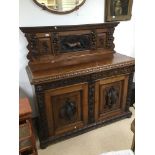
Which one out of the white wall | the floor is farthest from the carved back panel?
the floor

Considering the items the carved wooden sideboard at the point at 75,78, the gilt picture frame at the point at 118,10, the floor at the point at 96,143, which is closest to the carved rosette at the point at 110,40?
the carved wooden sideboard at the point at 75,78

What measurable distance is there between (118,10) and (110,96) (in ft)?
3.44

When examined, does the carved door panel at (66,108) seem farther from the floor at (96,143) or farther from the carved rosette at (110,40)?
the carved rosette at (110,40)

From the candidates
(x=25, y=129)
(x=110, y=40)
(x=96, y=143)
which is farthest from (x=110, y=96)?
(x=25, y=129)

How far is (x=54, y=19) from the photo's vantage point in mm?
1767

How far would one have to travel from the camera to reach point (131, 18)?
2.22 m

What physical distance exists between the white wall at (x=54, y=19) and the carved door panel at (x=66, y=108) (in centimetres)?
43

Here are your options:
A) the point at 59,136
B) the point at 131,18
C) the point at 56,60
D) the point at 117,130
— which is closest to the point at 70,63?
the point at 56,60

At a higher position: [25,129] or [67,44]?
[67,44]

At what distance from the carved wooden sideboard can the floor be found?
66mm

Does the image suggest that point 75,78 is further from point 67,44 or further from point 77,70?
point 67,44

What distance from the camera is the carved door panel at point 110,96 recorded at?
1800mm
